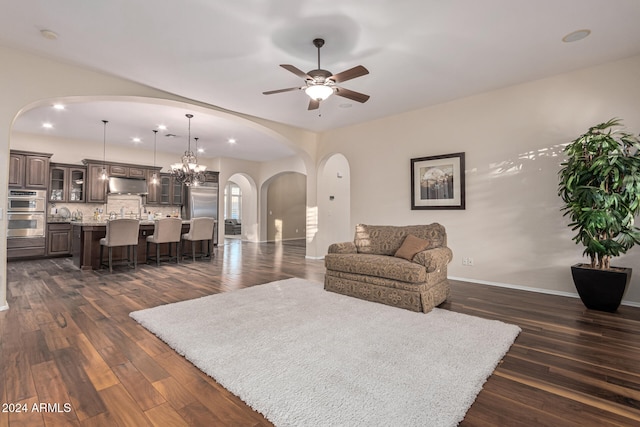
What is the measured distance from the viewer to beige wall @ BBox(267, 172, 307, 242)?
1139 centimetres

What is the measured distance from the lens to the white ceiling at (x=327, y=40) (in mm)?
2738

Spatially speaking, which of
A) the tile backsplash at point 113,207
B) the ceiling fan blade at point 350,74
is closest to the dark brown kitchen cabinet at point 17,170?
the tile backsplash at point 113,207

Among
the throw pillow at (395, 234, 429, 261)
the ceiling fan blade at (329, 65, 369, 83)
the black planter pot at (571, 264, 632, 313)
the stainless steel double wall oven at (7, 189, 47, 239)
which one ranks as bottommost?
the black planter pot at (571, 264, 632, 313)

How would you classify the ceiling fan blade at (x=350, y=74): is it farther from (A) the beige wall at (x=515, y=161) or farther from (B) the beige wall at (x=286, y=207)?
(B) the beige wall at (x=286, y=207)

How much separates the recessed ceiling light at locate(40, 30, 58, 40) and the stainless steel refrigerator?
21.0ft

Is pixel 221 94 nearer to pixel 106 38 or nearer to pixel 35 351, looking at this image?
pixel 106 38

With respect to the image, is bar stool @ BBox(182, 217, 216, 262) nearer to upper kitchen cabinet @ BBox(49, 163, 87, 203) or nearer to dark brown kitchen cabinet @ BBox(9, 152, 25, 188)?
upper kitchen cabinet @ BBox(49, 163, 87, 203)

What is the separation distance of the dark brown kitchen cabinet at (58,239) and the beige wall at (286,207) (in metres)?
5.73

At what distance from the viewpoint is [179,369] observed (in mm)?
2119

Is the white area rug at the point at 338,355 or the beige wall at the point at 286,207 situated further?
the beige wall at the point at 286,207

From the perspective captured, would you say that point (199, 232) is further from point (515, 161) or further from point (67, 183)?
point (515, 161)

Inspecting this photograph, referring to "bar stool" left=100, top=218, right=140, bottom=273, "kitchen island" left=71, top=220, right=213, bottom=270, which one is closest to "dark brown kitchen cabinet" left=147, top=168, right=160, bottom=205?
"kitchen island" left=71, top=220, right=213, bottom=270

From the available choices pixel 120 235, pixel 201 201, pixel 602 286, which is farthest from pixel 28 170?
pixel 602 286

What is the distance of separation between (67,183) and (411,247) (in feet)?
27.2
